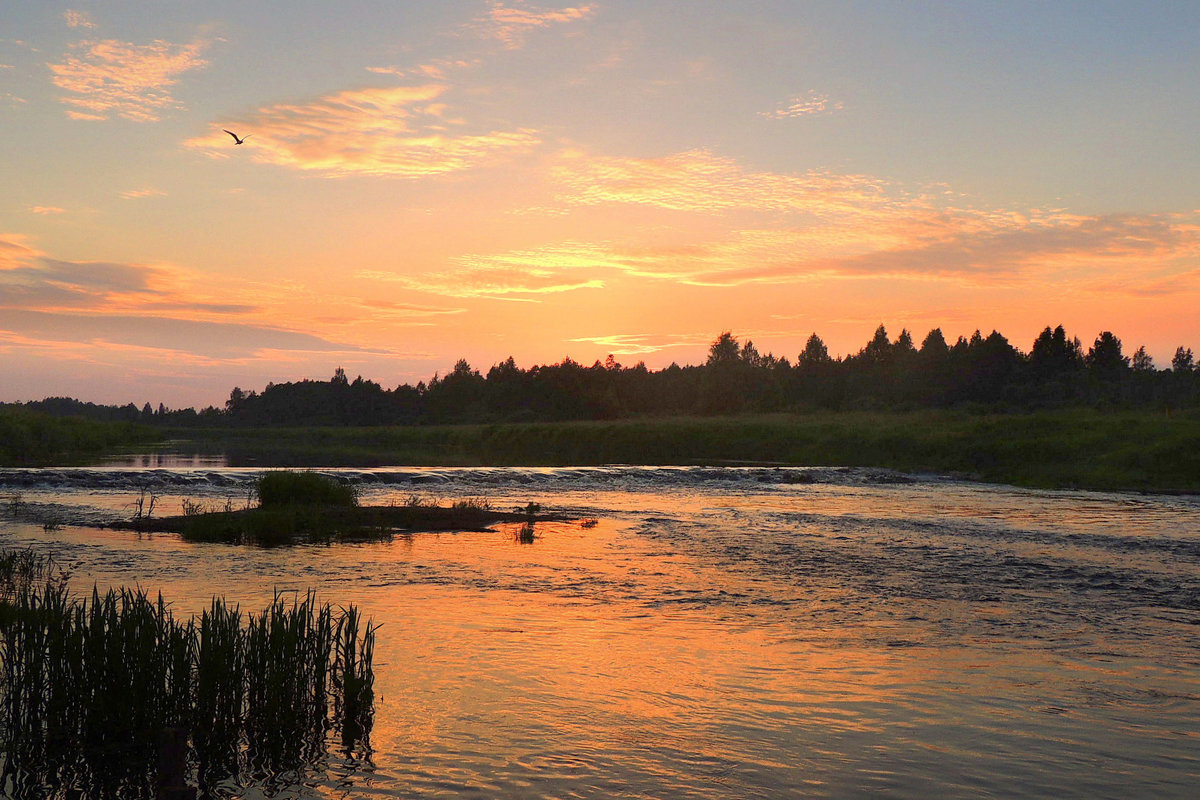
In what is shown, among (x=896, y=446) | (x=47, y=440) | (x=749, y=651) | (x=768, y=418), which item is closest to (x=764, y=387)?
(x=768, y=418)

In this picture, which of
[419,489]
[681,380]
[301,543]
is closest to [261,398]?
[681,380]

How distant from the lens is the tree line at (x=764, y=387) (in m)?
96.8

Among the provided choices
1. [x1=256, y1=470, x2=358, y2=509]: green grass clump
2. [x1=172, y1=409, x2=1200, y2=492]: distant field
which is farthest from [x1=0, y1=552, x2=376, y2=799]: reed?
[x1=172, y1=409, x2=1200, y2=492]: distant field

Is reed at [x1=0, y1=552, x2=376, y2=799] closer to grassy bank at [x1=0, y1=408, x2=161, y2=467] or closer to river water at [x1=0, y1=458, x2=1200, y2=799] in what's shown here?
river water at [x1=0, y1=458, x2=1200, y2=799]

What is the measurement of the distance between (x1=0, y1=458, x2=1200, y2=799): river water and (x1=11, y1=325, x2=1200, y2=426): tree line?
210ft

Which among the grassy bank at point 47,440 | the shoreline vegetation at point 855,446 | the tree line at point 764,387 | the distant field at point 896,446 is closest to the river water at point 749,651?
the shoreline vegetation at point 855,446

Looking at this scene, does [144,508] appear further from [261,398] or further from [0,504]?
[261,398]

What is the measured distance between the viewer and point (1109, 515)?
32.0 m

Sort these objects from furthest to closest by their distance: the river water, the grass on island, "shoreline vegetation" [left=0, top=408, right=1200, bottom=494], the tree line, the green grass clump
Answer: the tree line
"shoreline vegetation" [left=0, top=408, right=1200, bottom=494]
the green grass clump
the grass on island
the river water

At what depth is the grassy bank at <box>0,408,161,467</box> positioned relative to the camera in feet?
178

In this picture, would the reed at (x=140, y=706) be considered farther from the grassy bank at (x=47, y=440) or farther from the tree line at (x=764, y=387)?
the tree line at (x=764, y=387)

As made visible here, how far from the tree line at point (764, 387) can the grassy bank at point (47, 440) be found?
3410 cm

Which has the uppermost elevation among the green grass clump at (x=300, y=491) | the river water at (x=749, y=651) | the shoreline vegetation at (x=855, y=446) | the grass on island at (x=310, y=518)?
the shoreline vegetation at (x=855, y=446)

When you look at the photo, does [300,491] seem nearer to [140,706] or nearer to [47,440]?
[140,706]
